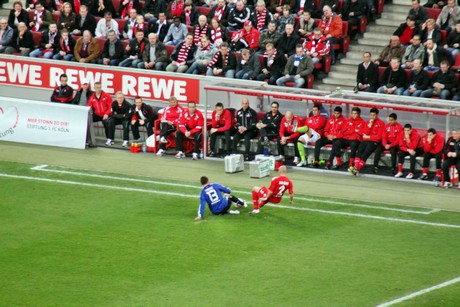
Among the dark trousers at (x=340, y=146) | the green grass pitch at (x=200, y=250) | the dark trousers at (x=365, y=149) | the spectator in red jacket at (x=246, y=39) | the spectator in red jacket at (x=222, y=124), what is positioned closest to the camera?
the green grass pitch at (x=200, y=250)

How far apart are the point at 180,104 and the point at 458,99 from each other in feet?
26.4

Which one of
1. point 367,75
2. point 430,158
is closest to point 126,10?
point 367,75

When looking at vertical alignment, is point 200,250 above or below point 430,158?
below

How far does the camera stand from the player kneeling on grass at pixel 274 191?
70.5 feet

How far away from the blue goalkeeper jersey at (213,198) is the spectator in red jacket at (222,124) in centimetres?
569

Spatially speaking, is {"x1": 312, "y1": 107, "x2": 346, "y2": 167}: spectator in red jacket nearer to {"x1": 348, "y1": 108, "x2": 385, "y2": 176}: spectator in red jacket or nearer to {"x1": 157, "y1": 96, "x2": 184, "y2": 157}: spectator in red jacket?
{"x1": 348, "y1": 108, "x2": 385, "y2": 176}: spectator in red jacket

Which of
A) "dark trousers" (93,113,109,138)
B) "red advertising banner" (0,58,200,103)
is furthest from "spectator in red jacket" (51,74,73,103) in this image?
"dark trousers" (93,113,109,138)

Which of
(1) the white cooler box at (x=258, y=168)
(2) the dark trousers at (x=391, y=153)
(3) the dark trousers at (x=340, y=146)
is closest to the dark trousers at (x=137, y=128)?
(1) the white cooler box at (x=258, y=168)

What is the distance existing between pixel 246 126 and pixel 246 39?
4086 millimetres

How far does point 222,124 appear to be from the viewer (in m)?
27.2

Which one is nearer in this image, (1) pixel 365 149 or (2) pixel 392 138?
(2) pixel 392 138

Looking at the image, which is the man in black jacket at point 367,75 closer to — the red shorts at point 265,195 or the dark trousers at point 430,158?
the dark trousers at point 430,158

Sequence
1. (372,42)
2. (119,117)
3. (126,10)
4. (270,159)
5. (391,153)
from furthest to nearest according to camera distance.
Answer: (126,10) → (372,42) → (119,117) → (270,159) → (391,153)

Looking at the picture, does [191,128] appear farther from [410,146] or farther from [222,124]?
[410,146]
